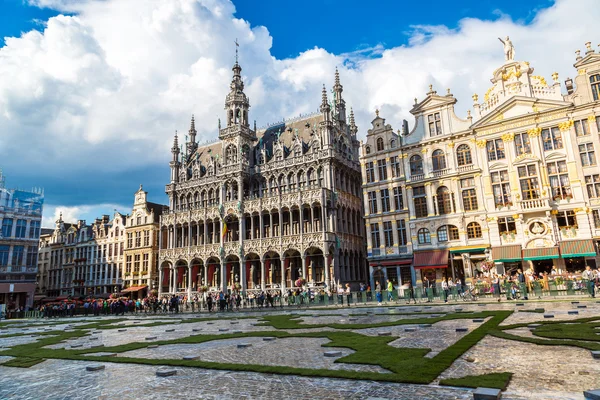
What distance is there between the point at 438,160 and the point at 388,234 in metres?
9.84

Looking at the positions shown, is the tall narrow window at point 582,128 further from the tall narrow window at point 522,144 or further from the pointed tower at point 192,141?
the pointed tower at point 192,141

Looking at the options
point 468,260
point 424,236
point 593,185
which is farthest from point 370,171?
point 593,185

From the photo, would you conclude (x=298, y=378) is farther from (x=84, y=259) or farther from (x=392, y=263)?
(x=84, y=259)

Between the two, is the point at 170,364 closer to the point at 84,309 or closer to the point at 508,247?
the point at 508,247

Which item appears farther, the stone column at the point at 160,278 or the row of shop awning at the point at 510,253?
the stone column at the point at 160,278

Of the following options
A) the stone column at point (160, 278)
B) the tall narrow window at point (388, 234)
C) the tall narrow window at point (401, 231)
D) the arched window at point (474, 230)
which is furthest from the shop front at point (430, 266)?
the stone column at point (160, 278)

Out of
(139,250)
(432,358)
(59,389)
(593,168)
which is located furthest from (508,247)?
(139,250)

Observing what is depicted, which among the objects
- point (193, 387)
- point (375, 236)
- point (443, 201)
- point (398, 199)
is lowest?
point (193, 387)

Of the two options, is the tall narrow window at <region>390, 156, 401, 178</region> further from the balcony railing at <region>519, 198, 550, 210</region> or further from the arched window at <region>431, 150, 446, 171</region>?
the balcony railing at <region>519, 198, 550, 210</region>

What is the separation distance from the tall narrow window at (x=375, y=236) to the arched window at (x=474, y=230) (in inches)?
385

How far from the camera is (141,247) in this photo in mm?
71062

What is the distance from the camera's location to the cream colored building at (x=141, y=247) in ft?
227

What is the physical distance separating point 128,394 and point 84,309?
149 ft

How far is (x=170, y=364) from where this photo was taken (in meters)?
10.3
